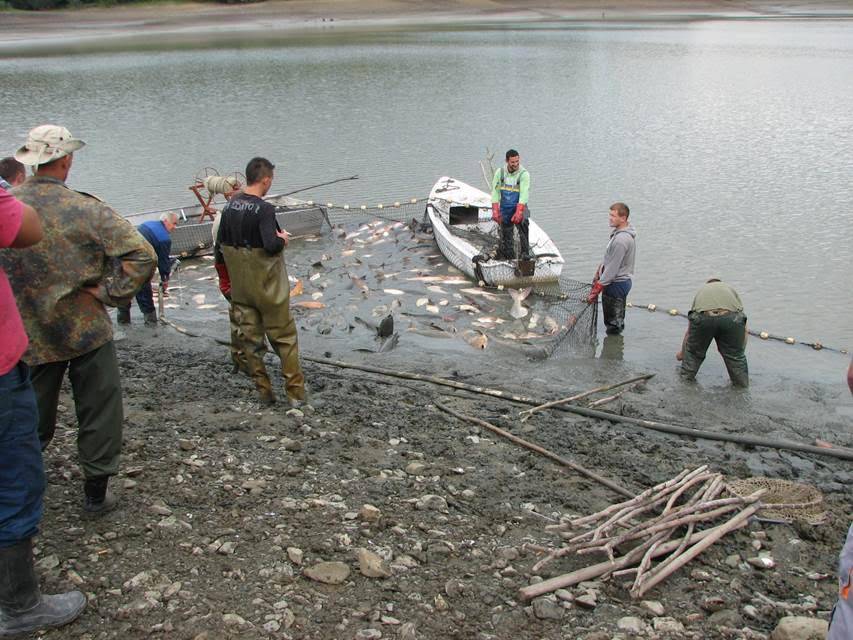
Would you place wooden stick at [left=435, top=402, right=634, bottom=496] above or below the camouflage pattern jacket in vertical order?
below

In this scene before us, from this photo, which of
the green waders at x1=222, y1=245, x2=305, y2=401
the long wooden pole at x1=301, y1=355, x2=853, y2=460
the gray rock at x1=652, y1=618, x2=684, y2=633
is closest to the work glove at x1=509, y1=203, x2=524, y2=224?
the long wooden pole at x1=301, y1=355, x2=853, y2=460

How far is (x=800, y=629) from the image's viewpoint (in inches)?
155

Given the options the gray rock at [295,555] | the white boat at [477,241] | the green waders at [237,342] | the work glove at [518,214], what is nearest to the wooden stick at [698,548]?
the gray rock at [295,555]

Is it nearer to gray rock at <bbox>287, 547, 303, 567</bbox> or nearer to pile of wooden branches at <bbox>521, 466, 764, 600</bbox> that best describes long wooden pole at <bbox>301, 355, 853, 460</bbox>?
pile of wooden branches at <bbox>521, 466, 764, 600</bbox>

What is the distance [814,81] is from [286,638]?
37708 mm

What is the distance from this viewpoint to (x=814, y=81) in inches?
1371

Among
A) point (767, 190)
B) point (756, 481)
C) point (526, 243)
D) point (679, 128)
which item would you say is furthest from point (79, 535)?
point (679, 128)

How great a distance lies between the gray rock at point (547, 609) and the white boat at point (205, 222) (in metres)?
10.4

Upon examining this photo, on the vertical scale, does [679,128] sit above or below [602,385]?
above

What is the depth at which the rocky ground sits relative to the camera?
4.04 m

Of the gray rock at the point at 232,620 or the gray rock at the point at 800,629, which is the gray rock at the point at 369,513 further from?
the gray rock at the point at 800,629

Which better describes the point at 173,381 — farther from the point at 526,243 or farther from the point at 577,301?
the point at 526,243

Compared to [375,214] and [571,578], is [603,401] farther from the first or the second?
[375,214]

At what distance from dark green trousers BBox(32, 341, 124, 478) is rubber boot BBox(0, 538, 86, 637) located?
0.91 metres
